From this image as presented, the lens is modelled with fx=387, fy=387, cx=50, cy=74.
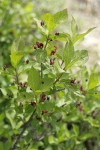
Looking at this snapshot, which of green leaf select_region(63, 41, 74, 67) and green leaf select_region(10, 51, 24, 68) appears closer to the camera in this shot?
green leaf select_region(63, 41, 74, 67)

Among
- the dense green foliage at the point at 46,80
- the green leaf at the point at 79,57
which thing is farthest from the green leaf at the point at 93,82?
the green leaf at the point at 79,57

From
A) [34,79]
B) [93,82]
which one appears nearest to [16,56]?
[34,79]

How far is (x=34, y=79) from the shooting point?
185 cm

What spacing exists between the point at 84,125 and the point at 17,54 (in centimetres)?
133

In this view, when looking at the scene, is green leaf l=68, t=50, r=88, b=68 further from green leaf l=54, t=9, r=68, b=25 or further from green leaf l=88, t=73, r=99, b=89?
green leaf l=88, t=73, r=99, b=89

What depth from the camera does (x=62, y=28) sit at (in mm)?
6180

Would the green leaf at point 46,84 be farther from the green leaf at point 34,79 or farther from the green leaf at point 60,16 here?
the green leaf at point 60,16

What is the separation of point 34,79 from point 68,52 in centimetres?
22

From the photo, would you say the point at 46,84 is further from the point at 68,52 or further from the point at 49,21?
the point at 49,21

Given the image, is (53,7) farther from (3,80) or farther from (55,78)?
(55,78)

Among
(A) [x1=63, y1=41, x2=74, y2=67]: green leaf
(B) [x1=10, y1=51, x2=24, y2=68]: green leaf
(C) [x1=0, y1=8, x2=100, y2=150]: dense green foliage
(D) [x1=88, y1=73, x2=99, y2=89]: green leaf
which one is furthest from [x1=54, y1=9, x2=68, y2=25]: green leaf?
(D) [x1=88, y1=73, x2=99, y2=89]: green leaf

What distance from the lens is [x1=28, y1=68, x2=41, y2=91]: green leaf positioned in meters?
1.83

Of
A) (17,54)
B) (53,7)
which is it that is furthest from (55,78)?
(53,7)

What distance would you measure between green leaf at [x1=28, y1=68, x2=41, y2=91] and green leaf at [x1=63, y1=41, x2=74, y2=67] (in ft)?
0.55
